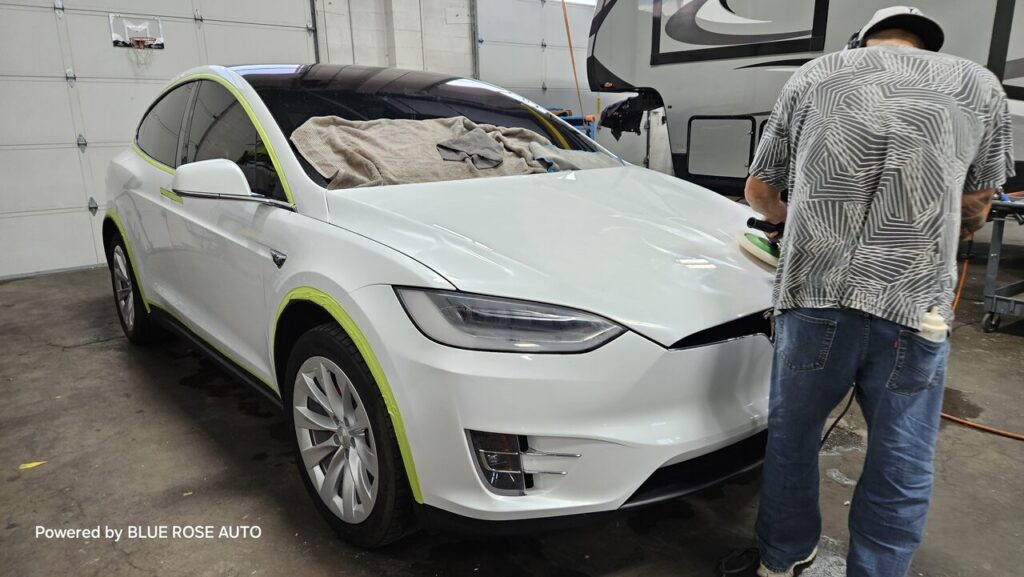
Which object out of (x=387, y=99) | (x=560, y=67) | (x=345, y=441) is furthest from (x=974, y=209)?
(x=560, y=67)

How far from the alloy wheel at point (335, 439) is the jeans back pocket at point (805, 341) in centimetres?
101

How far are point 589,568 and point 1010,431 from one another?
1.98 metres

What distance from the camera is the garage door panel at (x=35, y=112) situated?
580 cm

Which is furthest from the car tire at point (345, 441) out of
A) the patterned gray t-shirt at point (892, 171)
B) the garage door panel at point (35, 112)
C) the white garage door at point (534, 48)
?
the white garage door at point (534, 48)

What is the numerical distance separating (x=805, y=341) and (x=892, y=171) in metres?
0.40

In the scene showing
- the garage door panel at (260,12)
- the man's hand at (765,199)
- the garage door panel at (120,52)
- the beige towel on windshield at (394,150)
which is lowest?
the man's hand at (765,199)

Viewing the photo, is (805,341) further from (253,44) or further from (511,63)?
(511,63)

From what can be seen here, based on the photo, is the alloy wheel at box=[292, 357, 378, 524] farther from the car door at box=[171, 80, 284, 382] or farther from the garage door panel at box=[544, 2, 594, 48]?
the garage door panel at box=[544, 2, 594, 48]

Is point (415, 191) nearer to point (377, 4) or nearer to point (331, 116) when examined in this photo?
point (331, 116)

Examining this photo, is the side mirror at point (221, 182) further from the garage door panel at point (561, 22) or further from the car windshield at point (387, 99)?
the garage door panel at point (561, 22)

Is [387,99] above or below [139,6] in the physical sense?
below

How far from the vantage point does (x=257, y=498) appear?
7.35ft

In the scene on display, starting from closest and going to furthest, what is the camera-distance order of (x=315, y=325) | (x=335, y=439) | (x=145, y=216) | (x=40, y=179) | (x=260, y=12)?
(x=335, y=439) < (x=315, y=325) < (x=145, y=216) < (x=40, y=179) < (x=260, y=12)

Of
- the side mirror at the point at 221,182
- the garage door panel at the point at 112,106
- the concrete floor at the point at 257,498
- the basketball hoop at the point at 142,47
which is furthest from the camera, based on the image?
the basketball hoop at the point at 142,47
